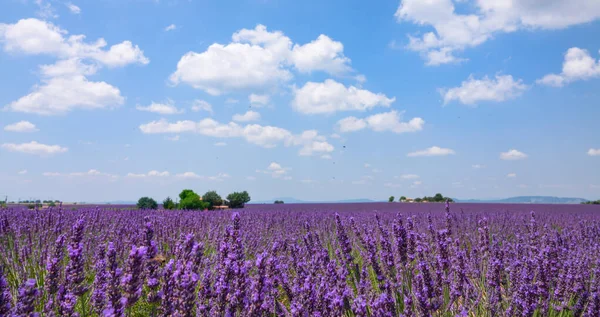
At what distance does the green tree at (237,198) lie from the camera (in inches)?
823

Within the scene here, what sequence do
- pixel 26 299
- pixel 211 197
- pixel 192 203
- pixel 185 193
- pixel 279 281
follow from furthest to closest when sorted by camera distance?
pixel 211 197 → pixel 185 193 → pixel 192 203 → pixel 279 281 → pixel 26 299

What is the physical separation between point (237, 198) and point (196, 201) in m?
4.73

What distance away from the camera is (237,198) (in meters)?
21.1

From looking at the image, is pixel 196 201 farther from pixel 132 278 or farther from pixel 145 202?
pixel 132 278

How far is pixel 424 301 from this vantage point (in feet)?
7.57

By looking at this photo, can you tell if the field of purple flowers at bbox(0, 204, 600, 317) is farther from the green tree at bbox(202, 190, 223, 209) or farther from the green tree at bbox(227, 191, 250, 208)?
the green tree at bbox(227, 191, 250, 208)

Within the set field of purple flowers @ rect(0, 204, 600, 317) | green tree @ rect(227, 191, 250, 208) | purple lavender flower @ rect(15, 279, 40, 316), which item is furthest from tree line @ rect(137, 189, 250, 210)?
purple lavender flower @ rect(15, 279, 40, 316)

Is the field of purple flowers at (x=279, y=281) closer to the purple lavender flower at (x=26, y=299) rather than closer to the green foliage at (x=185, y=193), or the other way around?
the purple lavender flower at (x=26, y=299)

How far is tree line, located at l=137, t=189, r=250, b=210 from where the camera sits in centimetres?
1627

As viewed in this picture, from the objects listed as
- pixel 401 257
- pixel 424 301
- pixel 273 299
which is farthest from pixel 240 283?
pixel 401 257

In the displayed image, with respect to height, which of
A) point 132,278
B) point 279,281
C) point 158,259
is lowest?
point 279,281

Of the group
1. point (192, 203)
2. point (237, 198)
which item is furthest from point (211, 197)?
point (237, 198)

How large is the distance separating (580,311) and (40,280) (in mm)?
5008

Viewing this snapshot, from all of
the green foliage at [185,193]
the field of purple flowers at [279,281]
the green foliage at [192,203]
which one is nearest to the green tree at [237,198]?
the green foliage at [185,193]
